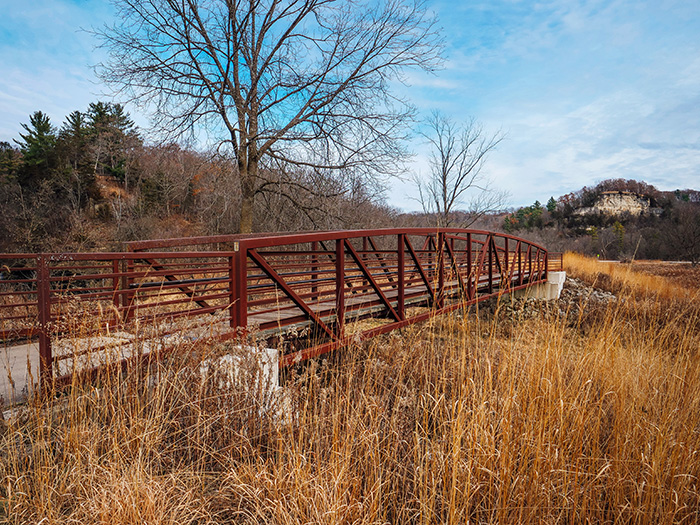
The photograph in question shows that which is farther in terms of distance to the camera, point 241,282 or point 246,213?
point 246,213

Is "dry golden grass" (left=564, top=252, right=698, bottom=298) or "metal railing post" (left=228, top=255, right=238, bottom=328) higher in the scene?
"metal railing post" (left=228, top=255, right=238, bottom=328)

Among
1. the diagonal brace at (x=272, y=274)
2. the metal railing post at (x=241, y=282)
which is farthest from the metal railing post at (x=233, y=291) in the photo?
the diagonal brace at (x=272, y=274)

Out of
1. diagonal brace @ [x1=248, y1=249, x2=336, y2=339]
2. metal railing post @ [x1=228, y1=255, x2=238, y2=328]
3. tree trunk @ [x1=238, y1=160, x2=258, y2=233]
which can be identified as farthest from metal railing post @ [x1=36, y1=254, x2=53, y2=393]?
tree trunk @ [x1=238, y1=160, x2=258, y2=233]

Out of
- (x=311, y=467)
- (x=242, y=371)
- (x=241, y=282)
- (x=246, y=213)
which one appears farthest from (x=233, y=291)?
(x=246, y=213)

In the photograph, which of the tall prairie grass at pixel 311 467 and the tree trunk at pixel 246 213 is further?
the tree trunk at pixel 246 213

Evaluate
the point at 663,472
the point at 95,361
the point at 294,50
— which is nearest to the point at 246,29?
the point at 294,50

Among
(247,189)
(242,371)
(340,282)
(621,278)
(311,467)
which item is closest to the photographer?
(311,467)

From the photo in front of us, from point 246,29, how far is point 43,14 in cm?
457

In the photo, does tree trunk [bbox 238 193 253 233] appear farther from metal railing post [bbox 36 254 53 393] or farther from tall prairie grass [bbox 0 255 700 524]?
tall prairie grass [bbox 0 255 700 524]

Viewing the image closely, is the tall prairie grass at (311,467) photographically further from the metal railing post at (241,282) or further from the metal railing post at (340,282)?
the metal railing post at (340,282)

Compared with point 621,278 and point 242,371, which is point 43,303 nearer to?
point 242,371

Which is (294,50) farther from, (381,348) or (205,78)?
(381,348)

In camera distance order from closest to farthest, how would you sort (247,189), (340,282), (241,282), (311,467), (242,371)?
(311,467) → (242,371) → (241,282) → (340,282) → (247,189)

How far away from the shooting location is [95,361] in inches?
125
